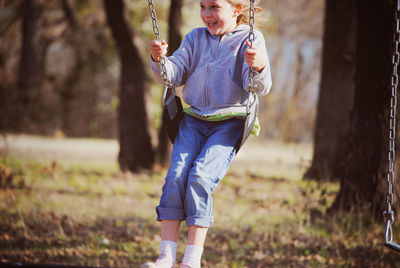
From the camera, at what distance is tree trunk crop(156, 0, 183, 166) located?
786 centimetres

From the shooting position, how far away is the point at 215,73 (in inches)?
115

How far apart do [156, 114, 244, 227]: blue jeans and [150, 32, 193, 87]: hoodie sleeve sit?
349mm

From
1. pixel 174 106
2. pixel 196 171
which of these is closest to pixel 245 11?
pixel 174 106

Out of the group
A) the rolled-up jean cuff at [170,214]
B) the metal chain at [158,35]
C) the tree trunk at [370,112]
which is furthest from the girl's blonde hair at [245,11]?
the tree trunk at [370,112]

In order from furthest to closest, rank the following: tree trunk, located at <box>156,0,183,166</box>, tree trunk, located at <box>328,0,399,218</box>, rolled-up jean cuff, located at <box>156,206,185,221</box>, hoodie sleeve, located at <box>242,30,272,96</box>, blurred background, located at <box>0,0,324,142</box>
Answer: blurred background, located at <box>0,0,324,142</box>
tree trunk, located at <box>156,0,183,166</box>
tree trunk, located at <box>328,0,399,218</box>
hoodie sleeve, located at <box>242,30,272,96</box>
rolled-up jean cuff, located at <box>156,206,185,221</box>

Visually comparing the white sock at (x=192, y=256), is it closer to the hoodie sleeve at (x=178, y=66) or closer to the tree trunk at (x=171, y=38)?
the hoodie sleeve at (x=178, y=66)

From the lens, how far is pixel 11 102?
6.95m

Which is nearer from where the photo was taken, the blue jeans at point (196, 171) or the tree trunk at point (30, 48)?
the blue jeans at point (196, 171)

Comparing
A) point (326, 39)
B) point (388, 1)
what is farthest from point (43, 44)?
point (388, 1)

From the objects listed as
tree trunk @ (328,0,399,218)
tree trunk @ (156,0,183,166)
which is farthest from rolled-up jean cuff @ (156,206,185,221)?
tree trunk @ (156,0,183,166)

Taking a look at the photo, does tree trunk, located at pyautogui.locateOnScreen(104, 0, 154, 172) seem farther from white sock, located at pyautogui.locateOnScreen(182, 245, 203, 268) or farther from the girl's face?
white sock, located at pyautogui.locateOnScreen(182, 245, 203, 268)

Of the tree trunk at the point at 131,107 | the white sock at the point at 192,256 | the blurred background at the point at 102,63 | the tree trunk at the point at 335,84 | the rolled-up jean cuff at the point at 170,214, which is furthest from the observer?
the blurred background at the point at 102,63

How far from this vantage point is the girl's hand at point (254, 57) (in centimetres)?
263

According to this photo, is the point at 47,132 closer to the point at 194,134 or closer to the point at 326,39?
the point at 326,39
